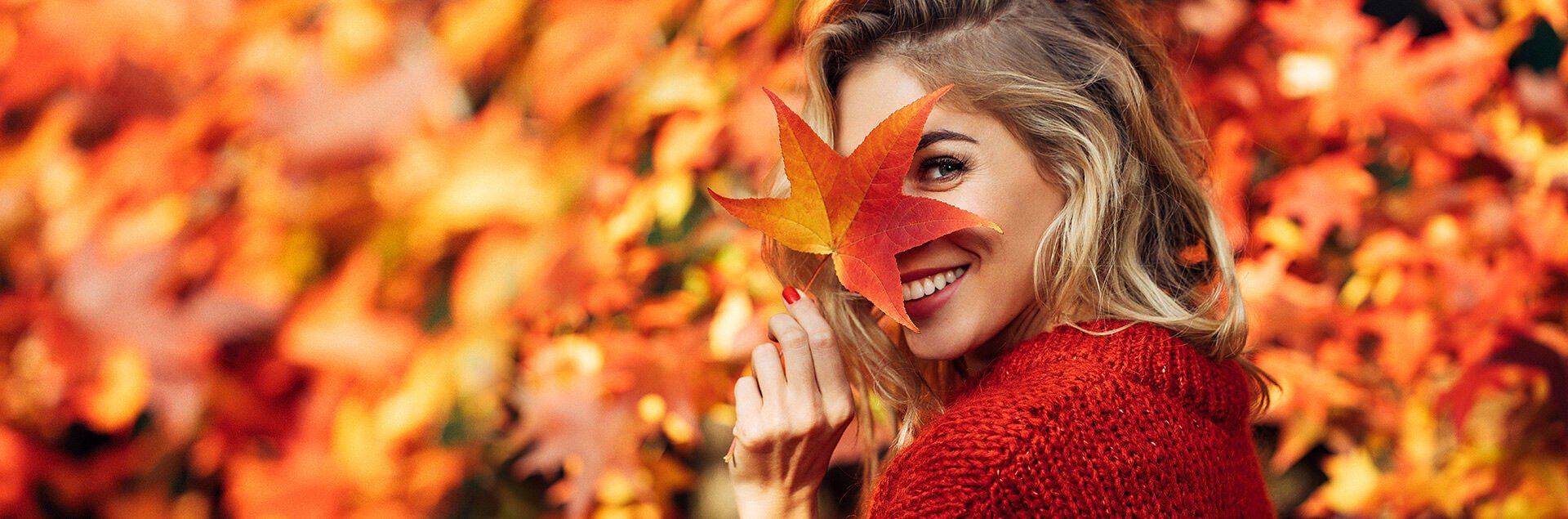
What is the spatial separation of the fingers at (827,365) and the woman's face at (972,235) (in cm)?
8

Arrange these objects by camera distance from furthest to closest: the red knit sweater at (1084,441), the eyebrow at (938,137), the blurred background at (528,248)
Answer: the blurred background at (528,248), the eyebrow at (938,137), the red knit sweater at (1084,441)

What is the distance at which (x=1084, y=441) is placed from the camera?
819mm

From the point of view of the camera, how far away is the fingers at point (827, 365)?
0.99 m

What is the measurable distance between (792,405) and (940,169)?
0.87 feet

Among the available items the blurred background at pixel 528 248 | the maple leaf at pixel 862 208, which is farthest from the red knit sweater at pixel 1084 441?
the blurred background at pixel 528 248

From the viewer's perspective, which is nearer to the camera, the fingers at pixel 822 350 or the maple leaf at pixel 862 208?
the maple leaf at pixel 862 208

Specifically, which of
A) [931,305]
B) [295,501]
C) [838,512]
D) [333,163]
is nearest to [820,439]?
[931,305]

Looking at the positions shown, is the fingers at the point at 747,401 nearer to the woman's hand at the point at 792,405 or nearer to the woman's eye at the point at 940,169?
the woman's hand at the point at 792,405

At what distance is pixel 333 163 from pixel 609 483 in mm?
642

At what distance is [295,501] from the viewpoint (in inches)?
63.2

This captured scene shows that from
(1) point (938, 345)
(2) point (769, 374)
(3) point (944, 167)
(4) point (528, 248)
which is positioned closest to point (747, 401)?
(2) point (769, 374)

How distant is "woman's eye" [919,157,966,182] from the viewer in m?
0.99

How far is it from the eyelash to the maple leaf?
137mm

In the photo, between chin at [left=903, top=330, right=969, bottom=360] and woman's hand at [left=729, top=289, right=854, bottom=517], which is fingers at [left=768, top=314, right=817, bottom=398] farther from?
chin at [left=903, top=330, right=969, bottom=360]
